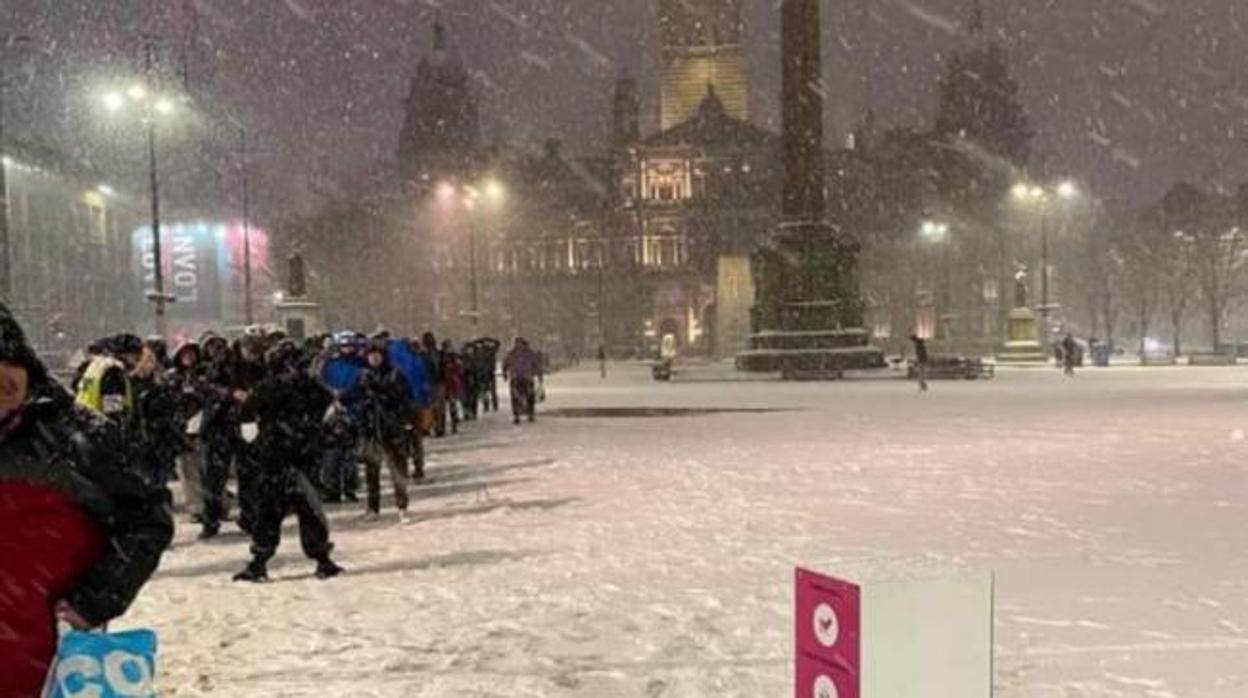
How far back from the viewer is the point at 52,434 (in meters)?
3.25

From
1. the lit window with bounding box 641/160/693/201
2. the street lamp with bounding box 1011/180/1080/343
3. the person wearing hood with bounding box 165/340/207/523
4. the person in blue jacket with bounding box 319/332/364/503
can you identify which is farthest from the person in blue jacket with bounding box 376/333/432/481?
the lit window with bounding box 641/160/693/201

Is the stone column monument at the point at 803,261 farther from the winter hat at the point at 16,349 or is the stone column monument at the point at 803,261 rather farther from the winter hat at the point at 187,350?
the winter hat at the point at 16,349

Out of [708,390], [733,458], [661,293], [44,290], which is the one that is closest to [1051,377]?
[708,390]

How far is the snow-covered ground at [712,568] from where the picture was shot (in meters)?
6.76

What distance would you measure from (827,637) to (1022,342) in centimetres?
6089

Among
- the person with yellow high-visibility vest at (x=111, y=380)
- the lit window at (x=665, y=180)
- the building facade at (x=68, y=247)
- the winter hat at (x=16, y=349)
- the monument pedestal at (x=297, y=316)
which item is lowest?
the person with yellow high-visibility vest at (x=111, y=380)

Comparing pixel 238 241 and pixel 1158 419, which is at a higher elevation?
pixel 238 241

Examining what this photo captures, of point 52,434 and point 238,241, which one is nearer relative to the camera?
point 52,434

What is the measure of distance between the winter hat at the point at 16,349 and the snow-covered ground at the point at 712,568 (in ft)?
6.65

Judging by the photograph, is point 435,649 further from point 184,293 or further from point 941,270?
point 941,270

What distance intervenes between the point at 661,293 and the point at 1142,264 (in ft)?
124

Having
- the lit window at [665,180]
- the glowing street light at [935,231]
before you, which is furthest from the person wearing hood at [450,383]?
the lit window at [665,180]

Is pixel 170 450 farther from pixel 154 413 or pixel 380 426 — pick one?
pixel 380 426

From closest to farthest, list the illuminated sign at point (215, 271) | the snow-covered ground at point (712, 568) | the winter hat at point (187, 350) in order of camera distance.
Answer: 1. the snow-covered ground at point (712, 568)
2. the winter hat at point (187, 350)
3. the illuminated sign at point (215, 271)
